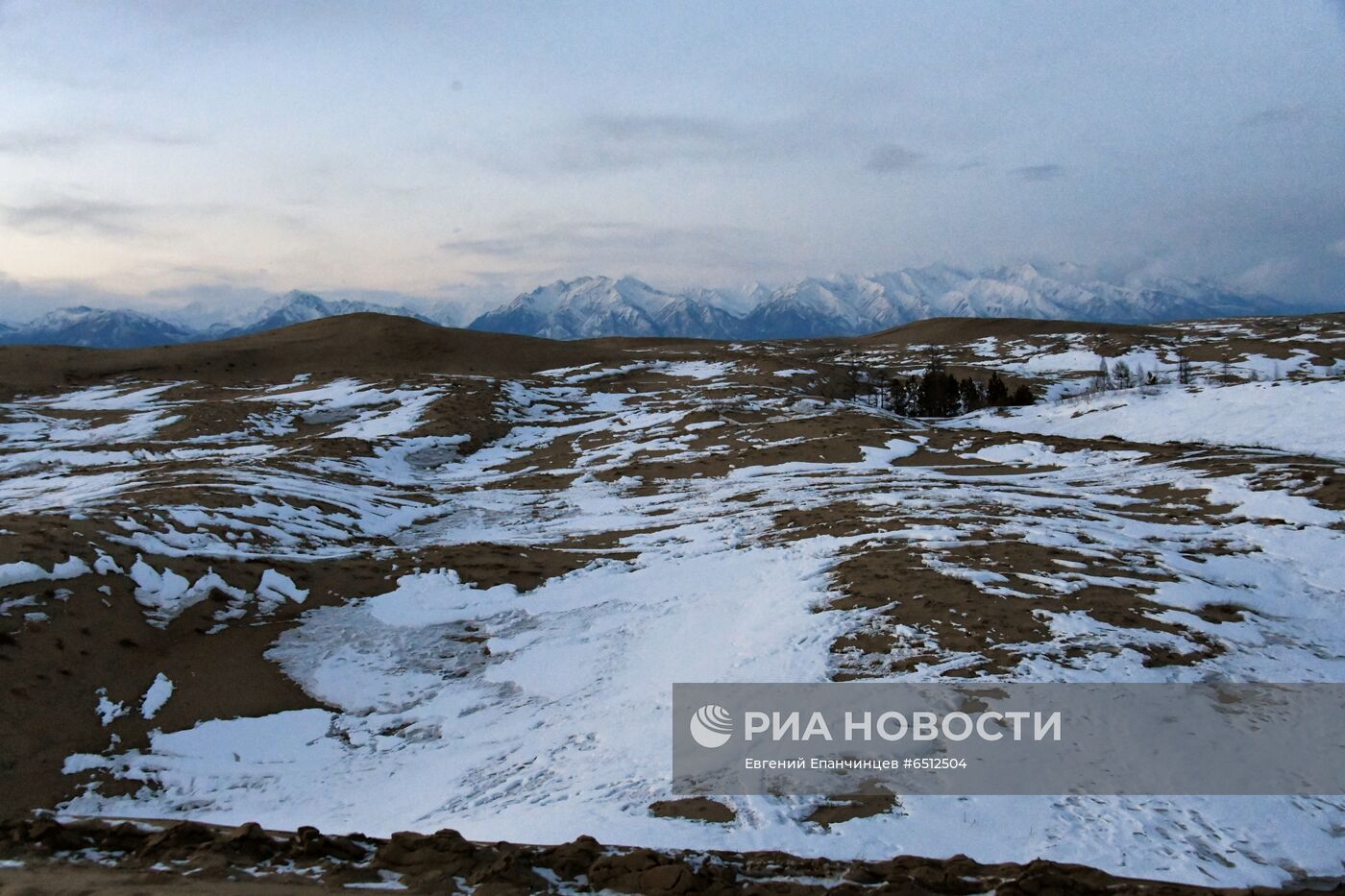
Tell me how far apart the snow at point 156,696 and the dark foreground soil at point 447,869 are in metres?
4.78

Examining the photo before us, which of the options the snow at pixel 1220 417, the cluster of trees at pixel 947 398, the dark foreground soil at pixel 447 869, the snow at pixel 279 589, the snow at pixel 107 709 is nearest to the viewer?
the dark foreground soil at pixel 447 869

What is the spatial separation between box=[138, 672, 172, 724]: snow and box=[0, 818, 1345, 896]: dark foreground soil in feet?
15.7

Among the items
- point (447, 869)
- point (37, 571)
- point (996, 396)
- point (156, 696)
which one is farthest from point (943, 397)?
point (447, 869)

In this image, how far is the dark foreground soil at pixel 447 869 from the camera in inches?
249

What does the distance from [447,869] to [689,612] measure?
8.87 m

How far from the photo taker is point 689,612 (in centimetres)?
1520

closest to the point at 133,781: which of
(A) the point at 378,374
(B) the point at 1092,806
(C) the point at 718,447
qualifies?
(B) the point at 1092,806

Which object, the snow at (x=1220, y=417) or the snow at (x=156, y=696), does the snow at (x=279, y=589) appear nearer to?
the snow at (x=156, y=696)

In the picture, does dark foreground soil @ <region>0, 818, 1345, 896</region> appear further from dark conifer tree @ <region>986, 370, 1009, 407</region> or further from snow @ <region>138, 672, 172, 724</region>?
dark conifer tree @ <region>986, 370, 1009, 407</region>

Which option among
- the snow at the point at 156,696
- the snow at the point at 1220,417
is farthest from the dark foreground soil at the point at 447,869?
the snow at the point at 1220,417

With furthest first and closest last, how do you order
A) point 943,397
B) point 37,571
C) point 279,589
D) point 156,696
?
point 943,397 → point 279,589 → point 37,571 → point 156,696

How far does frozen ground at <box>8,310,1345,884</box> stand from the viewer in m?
7.98

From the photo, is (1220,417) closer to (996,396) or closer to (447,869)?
(996,396)

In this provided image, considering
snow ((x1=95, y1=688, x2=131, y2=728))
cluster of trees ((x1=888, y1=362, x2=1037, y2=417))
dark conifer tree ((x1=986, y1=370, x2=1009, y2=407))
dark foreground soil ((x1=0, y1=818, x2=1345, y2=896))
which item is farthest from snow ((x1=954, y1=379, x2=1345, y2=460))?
snow ((x1=95, y1=688, x2=131, y2=728))
